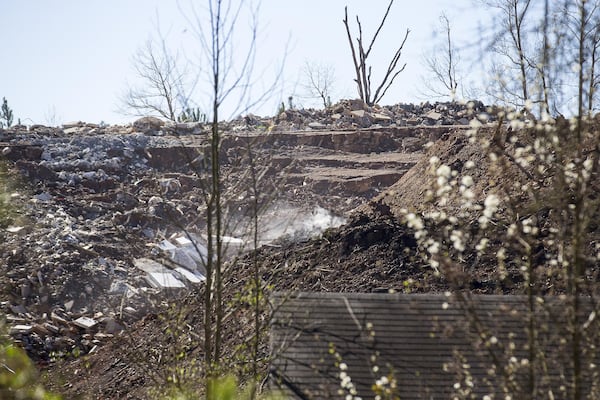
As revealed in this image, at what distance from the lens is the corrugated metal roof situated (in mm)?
6719

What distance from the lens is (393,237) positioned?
14.1 m

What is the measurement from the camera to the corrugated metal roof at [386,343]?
672cm

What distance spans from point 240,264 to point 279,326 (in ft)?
25.5

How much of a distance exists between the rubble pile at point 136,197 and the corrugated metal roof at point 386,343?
15.4ft

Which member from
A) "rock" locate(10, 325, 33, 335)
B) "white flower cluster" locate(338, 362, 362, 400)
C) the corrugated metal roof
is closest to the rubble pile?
"rock" locate(10, 325, 33, 335)

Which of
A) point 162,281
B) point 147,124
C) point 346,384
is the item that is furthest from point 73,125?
point 346,384

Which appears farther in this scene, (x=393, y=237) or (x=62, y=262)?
(x=62, y=262)

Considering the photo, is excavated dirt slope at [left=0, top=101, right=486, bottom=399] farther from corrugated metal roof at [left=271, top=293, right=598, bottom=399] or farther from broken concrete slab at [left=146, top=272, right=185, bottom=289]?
corrugated metal roof at [left=271, top=293, right=598, bottom=399]

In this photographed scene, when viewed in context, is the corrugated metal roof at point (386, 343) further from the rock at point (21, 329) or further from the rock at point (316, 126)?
the rock at point (316, 126)

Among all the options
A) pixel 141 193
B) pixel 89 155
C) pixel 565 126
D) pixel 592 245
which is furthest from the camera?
pixel 89 155

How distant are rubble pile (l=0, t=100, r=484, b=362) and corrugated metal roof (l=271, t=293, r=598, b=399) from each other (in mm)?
4696

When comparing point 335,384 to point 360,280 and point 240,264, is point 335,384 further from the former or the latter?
point 240,264

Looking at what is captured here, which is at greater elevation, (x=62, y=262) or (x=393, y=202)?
(x=393, y=202)

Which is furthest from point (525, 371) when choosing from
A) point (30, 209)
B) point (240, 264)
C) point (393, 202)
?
point (30, 209)
